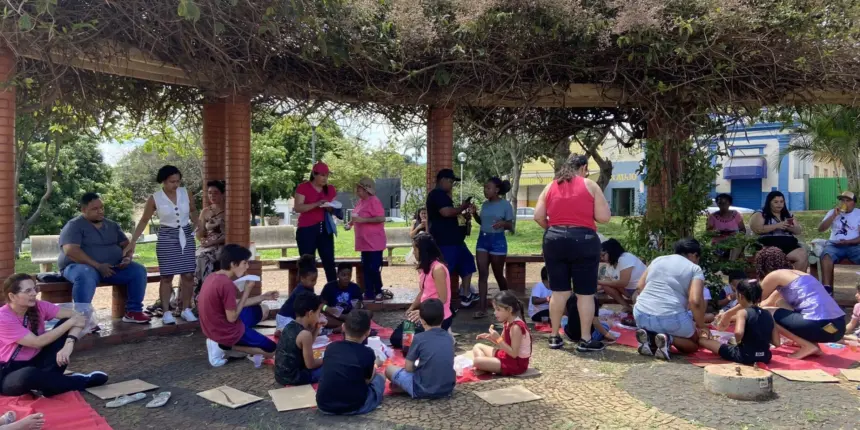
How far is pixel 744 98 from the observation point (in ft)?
24.2

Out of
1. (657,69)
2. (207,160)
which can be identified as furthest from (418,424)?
(207,160)

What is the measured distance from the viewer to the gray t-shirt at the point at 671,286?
17.6 feet

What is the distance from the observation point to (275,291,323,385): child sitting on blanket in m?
4.54

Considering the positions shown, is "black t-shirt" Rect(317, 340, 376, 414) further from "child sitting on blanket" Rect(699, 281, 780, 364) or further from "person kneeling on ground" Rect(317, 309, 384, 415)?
"child sitting on blanket" Rect(699, 281, 780, 364)

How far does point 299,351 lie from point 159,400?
99 centimetres

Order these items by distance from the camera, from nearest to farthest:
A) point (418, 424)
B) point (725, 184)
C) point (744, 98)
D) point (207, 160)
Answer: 1. point (418, 424)
2. point (744, 98)
3. point (207, 160)
4. point (725, 184)

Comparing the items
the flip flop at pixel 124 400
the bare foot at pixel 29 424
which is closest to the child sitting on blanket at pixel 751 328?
the flip flop at pixel 124 400

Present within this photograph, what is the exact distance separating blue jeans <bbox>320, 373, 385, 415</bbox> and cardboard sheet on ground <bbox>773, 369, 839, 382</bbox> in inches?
124

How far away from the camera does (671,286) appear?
540cm

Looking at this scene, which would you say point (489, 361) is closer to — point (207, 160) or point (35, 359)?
point (35, 359)

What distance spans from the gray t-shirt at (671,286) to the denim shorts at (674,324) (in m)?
0.04

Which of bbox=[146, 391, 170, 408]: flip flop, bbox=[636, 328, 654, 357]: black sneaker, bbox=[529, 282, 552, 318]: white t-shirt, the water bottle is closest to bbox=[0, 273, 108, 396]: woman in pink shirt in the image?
bbox=[146, 391, 170, 408]: flip flop

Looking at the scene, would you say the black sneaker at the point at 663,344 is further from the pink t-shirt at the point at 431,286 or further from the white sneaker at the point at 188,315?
the white sneaker at the point at 188,315

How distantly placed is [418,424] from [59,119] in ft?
20.8
